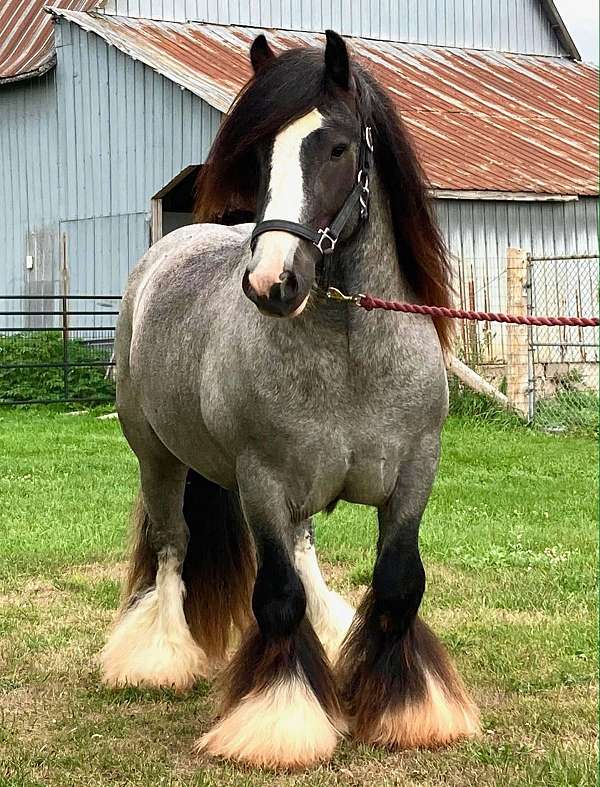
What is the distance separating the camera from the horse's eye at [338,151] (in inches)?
136

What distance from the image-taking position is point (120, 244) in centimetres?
1645

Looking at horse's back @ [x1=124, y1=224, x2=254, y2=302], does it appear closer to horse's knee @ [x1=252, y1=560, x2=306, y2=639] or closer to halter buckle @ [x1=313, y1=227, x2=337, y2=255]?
halter buckle @ [x1=313, y1=227, x2=337, y2=255]

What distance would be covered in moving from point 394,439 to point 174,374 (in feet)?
3.41

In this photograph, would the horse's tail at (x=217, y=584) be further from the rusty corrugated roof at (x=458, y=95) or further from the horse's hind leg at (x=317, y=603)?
the rusty corrugated roof at (x=458, y=95)

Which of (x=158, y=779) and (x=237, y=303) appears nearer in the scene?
(x=158, y=779)

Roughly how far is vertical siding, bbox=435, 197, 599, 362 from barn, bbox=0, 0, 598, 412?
0.02 metres

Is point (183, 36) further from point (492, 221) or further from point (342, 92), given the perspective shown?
point (342, 92)

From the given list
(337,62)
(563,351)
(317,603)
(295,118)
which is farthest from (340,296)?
(563,351)

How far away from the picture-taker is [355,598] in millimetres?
5809

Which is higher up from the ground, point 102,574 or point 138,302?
point 138,302

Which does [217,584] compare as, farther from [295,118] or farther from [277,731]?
[295,118]

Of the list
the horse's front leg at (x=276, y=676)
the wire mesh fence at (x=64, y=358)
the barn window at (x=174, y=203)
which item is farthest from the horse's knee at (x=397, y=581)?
the wire mesh fence at (x=64, y=358)

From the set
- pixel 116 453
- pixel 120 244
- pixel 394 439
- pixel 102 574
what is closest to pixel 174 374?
pixel 394 439

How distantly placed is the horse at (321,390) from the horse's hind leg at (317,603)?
0.70m
